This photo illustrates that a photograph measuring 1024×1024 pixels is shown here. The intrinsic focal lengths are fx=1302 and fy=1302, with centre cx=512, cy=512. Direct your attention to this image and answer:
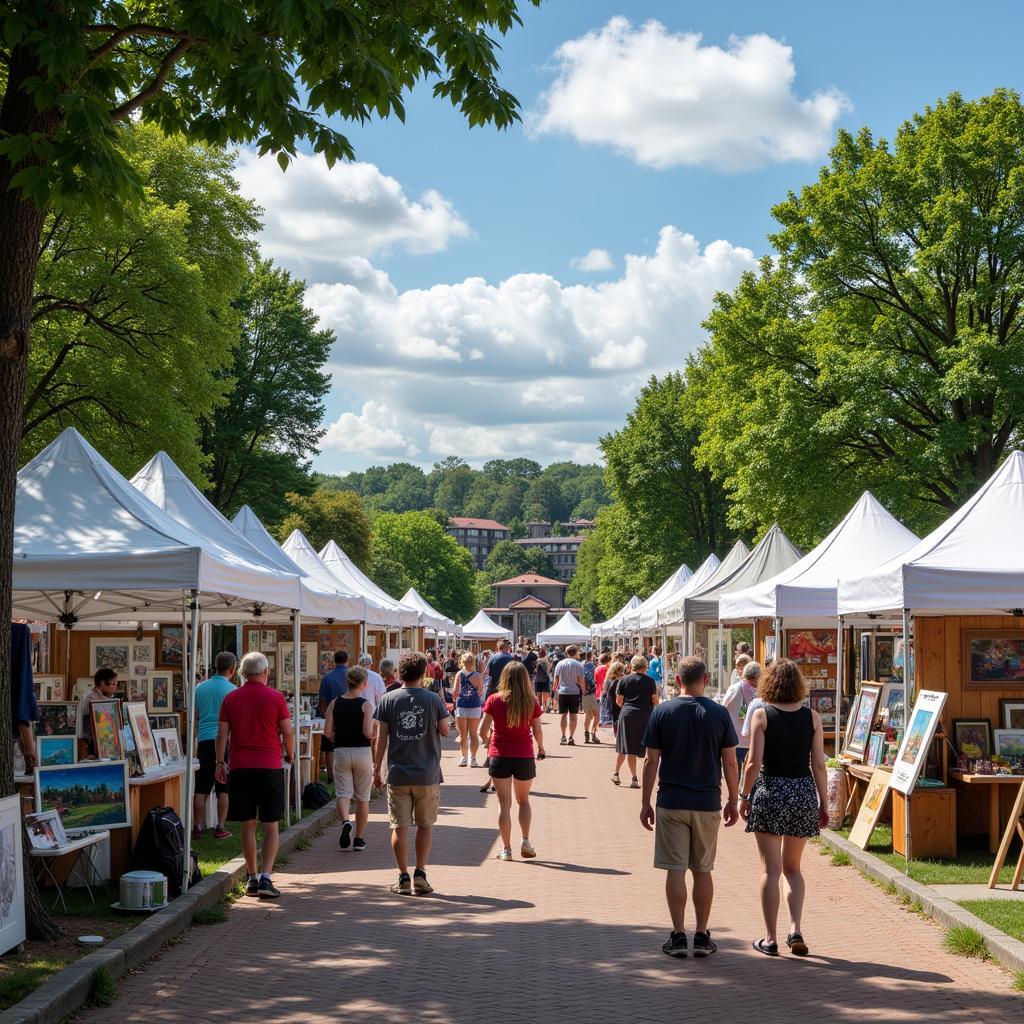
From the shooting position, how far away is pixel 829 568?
1759cm

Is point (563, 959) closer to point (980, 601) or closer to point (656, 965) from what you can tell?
point (656, 965)

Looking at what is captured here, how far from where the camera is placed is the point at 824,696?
62.0ft

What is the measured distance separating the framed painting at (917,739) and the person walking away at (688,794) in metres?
3.38

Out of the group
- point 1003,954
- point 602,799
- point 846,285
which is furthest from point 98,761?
point 846,285

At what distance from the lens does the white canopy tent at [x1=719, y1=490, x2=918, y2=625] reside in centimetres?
1658

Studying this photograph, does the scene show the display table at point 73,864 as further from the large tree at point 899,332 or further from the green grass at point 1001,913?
the large tree at point 899,332

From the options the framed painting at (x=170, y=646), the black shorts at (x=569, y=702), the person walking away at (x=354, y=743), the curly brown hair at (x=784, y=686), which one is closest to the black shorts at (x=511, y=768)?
the person walking away at (x=354, y=743)

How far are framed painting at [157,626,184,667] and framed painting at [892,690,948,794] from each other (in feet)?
31.6

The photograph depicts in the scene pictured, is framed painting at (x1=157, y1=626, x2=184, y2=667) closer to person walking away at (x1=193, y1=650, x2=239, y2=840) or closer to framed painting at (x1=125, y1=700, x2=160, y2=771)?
person walking away at (x1=193, y1=650, x2=239, y2=840)

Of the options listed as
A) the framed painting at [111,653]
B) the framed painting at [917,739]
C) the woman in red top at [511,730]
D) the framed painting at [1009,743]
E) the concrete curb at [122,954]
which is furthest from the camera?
the framed painting at [111,653]

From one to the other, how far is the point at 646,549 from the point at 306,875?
150 feet

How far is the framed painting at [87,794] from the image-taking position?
33.0 feet

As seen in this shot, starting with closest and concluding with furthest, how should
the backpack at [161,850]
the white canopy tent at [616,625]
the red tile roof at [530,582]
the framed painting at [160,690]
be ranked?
1. the backpack at [161,850]
2. the framed painting at [160,690]
3. the white canopy tent at [616,625]
4. the red tile roof at [530,582]

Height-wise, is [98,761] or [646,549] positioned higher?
[646,549]
